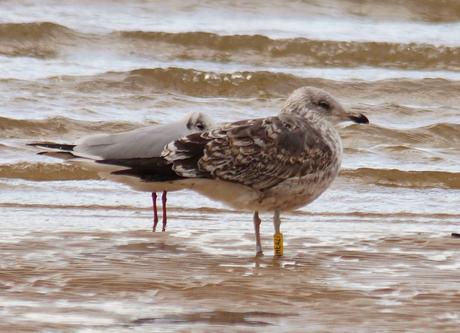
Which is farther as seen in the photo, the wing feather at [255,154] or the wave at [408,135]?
the wave at [408,135]

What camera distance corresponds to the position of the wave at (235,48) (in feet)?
49.8

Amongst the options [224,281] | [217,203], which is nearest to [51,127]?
[217,203]

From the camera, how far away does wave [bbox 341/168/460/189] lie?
9391mm

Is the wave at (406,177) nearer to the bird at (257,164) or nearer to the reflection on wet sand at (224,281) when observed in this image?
the reflection on wet sand at (224,281)

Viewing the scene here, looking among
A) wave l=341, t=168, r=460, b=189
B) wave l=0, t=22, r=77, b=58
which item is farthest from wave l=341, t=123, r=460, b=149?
wave l=0, t=22, r=77, b=58

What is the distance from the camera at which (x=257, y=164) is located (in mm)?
5988

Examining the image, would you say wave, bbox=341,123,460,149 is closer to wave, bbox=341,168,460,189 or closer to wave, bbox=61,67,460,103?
wave, bbox=341,168,460,189

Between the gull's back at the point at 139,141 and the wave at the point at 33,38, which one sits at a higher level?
the wave at the point at 33,38

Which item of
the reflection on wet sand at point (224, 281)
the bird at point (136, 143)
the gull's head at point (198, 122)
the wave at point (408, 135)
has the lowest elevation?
the reflection on wet sand at point (224, 281)

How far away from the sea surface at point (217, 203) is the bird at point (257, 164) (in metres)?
0.29

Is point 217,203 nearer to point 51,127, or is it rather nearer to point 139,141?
point 139,141

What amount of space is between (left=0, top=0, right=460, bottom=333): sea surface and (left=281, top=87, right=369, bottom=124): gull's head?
66 centimetres

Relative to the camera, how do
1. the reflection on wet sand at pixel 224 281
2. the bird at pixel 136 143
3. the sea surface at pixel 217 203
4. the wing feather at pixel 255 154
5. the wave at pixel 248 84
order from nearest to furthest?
1. the reflection on wet sand at pixel 224 281
2. the sea surface at pixel 217 203
3. the wing feather at pixel 255 154
4. the bird at pixel 136 143
5. the wave at pixel 248 84

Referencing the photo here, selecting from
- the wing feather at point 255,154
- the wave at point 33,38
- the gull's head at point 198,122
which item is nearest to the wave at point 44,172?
the gull's head at point 198,122
